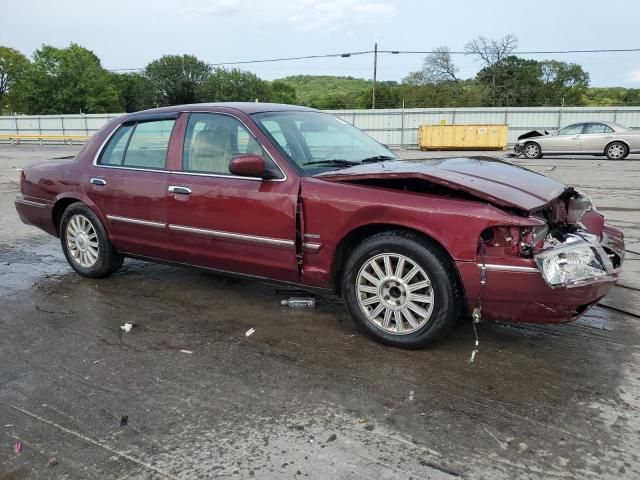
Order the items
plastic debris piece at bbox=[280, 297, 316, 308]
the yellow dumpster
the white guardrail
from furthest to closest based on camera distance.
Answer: the white guardrail, the yellow dumpster, plastic debris piece at bbox=[280, 297, 316, 308]

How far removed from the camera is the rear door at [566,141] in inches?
760

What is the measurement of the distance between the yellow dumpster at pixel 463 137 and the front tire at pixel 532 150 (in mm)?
7500

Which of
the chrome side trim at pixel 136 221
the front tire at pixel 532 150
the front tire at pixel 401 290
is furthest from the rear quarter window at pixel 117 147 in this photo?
the front tire at pixel 532 150

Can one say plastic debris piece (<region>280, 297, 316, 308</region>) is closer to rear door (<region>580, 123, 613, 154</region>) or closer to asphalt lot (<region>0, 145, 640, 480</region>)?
asphalt lot (<region>0, 145, 640, 480</region>)

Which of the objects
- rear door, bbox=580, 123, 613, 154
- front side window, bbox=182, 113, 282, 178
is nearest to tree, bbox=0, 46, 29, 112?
rear door, bbox=580, 123, 613, 154

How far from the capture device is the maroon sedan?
3.20 metres

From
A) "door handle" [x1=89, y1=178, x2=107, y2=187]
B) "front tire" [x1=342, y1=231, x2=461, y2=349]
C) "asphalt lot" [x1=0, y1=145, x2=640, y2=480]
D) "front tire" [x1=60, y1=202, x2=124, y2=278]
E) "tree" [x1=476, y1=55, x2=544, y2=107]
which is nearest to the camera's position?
"asphalt lot" [x1=0, y1=145, x2=640, y2=480]

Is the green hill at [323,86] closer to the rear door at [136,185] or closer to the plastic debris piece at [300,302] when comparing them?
the rear door at [136,185]

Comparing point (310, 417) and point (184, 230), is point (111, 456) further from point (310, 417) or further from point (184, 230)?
point (184, 230)

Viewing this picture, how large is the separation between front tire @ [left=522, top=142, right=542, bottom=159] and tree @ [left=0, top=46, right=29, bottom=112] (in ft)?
270

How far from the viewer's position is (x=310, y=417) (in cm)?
→ 278

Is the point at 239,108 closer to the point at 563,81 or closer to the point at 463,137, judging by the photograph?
the point at 463,137

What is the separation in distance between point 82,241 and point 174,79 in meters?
79.6

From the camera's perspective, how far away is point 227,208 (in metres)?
4.12
